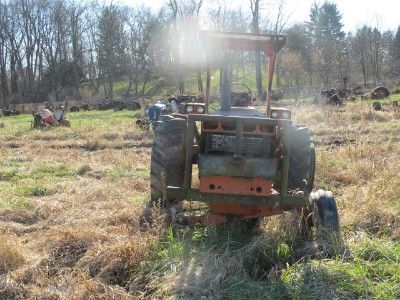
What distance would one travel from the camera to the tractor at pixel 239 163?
479 cm

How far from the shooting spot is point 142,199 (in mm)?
6871

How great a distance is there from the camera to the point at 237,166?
15.6ft

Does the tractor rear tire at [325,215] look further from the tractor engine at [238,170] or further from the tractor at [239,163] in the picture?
the tractor engine at [238,170]

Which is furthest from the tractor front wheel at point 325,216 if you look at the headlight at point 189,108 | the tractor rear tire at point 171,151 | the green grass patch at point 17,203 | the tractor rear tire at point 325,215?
the green grass patch at point 17,203

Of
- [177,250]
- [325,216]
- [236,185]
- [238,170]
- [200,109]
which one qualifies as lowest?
[177,250]

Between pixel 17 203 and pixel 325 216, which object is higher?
pixel 325 216

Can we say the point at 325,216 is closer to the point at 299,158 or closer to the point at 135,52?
the point at 299,158

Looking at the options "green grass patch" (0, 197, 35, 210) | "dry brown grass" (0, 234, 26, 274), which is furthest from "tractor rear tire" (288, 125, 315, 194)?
"green grass patch" (0, 197, 35, 210)

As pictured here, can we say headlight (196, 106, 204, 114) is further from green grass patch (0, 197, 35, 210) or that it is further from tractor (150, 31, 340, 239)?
green grass patch (0, 197, 35, 210)

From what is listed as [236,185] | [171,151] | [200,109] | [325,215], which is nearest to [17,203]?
[171,151]

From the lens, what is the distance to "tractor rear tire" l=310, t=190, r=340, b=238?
467 cm

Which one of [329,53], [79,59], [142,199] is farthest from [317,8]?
[142,199]

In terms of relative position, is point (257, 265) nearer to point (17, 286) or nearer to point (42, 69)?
point (17, 286)

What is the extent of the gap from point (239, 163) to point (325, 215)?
3.19 feet
